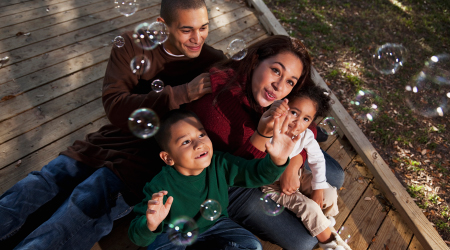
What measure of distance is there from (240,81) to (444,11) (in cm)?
707

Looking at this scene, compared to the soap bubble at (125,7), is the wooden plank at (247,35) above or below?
below

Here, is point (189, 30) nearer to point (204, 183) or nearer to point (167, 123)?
point (167, 123)

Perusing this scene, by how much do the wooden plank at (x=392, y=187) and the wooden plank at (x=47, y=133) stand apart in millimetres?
2434

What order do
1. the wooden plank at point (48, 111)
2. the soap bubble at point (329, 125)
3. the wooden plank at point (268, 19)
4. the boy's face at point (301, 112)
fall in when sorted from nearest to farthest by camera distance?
the boy's face at point (301, 112) < the wooden plank at point (48, 111) < the soap bubble at point (329, 125) < the wooden plank at point (268, 19)

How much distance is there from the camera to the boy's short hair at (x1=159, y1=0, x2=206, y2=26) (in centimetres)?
197

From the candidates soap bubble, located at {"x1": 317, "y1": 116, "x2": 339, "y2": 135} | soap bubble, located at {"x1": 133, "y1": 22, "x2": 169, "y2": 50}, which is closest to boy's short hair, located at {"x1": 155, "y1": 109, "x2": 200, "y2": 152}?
soap bubble, located at {"x1": 133, "y1": 22, "x2": 169, "y2": 50}

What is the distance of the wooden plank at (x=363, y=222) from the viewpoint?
7.77ft

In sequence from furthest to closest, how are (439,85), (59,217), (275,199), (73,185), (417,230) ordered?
(439,85), (417,230), (275,199), (73,185), (59,217)

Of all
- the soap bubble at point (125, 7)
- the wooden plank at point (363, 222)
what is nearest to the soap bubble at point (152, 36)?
the soap bubble at point (125, 7)

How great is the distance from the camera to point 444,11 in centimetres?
674

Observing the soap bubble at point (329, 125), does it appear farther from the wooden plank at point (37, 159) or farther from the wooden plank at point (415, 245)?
the wooden plank at point (37, 159)

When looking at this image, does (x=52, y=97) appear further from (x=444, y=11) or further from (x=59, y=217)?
(x=444, y=11)

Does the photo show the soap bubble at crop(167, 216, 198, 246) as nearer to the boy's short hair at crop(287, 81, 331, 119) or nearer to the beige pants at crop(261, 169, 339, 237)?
the beige pants at crop(261, 169, 339, 237)

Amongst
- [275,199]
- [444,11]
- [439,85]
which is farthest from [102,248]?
[444,11]
